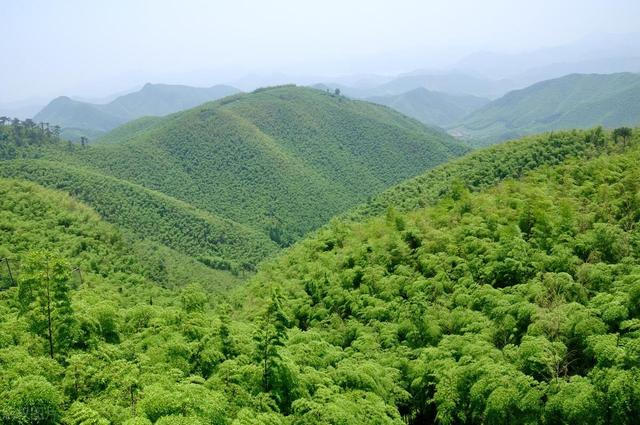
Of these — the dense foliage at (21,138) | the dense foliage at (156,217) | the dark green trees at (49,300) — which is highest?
the dense foliage at (21,138)

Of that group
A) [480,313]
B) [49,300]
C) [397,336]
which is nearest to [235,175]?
[397,336]

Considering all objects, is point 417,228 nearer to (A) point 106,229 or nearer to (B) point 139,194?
(A) point 106,229

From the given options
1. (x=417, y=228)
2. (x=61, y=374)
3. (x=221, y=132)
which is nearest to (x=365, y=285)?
(x=417, y=228)

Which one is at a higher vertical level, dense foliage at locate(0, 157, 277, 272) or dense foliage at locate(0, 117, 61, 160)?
dense foliage at locate(0, 117, 61, 160)

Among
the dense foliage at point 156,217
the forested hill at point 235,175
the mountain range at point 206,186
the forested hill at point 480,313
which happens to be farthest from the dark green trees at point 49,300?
the forested hill at point 235,175

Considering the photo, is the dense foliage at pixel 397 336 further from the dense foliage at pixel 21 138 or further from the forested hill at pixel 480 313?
the dense foliage at pixel 21 138

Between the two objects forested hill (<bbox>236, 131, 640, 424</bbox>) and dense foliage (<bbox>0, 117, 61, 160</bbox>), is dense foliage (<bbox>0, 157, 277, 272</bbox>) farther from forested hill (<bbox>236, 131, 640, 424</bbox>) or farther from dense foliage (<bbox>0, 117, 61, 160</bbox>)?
forested hill (<bbox>236, 131, 640, 424</bbox>)

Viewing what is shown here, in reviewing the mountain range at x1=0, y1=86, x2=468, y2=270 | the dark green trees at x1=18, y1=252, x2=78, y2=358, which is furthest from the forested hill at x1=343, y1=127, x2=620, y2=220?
the mountain range at x1=0, y1=86, x2=468, y2=270

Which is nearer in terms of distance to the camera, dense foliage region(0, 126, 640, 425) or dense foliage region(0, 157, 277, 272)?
dense foliage region(0, 126, 640, 425)
